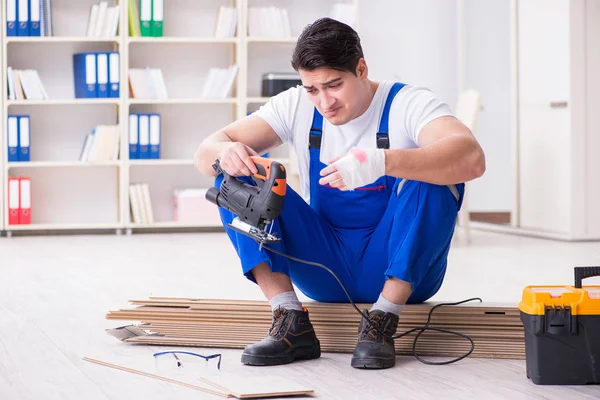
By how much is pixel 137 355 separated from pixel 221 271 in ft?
6.01

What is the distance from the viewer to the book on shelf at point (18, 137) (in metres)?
6.01

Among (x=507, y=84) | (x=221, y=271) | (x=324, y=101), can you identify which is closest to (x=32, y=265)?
(x=221, y=271)

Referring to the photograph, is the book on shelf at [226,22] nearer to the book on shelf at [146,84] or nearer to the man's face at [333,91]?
the book on shelf at [146,84]

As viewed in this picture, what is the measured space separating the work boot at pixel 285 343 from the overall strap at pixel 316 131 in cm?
41

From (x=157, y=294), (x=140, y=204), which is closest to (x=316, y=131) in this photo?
(x=157, y=294)

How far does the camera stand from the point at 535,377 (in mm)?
1893

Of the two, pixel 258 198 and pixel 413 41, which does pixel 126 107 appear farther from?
pixel 258 198

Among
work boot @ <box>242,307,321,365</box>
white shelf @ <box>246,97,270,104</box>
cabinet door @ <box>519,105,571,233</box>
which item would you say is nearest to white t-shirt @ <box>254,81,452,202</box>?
work boot @ <box>242,307,321,365</box>

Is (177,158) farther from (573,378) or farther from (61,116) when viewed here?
(573,378)

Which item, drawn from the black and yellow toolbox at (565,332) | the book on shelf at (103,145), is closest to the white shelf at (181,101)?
the book on shelf at (103,145)

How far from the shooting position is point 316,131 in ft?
7.49

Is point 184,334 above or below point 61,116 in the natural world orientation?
below

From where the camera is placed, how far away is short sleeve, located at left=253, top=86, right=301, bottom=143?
2.30 m

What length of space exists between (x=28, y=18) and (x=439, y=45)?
2.91 m
